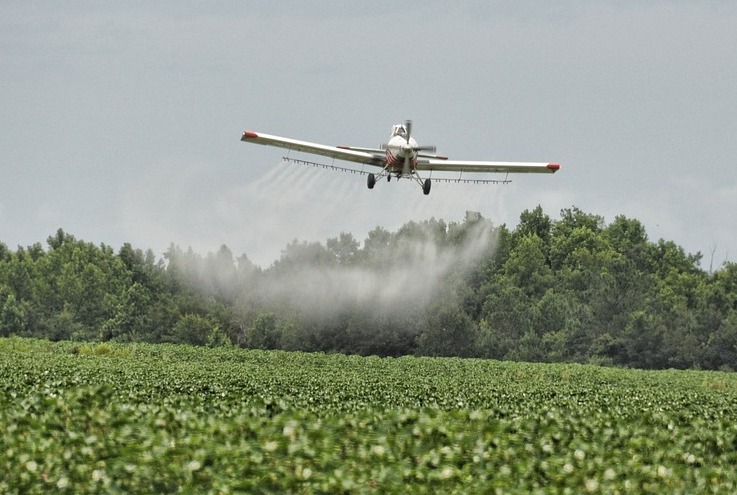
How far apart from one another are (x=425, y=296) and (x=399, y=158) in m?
67.2

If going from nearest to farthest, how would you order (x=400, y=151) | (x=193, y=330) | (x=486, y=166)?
(x=400, y=151) < (x=486, y=166) < (x=193, y=330)

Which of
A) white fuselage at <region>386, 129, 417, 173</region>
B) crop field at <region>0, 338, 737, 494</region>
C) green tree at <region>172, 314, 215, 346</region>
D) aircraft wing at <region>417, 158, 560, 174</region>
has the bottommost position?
crop field at <region>0, 338, 737, 494</region>

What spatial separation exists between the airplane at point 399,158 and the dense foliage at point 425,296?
164 feet

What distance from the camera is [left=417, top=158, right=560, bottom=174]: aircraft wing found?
174 ft

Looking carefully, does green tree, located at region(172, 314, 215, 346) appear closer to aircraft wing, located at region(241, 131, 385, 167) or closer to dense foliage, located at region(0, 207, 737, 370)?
dense foliage, located at region(0, 207, 737, 370)

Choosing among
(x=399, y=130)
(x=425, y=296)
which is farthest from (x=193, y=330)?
(x=399, y=130)

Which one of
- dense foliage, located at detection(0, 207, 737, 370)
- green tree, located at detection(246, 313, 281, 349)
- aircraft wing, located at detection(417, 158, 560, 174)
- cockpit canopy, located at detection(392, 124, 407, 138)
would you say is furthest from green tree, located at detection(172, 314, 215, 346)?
cockpit canopy, located at detection(392, 124, 407, 138)

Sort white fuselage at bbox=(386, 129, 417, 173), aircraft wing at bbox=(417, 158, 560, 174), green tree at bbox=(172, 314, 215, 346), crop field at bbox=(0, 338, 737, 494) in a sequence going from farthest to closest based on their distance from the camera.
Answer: green tree at bbox=(172, 314, 215, 346) < aircraft wing at bbox=(417, 158, 560, 174) < white fuselage at bbox=(386, 129, 417, 173) < crop field at bbox=(0, 338, 737, 494)

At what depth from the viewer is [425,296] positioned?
11412 centimetres

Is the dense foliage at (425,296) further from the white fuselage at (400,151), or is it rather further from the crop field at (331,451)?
the crop field at (331,451)

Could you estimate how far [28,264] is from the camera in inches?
5787

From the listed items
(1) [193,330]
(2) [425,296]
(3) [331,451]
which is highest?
(2) [425,296]

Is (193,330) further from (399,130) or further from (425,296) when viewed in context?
(399,130)

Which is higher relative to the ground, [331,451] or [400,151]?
[400,151]
